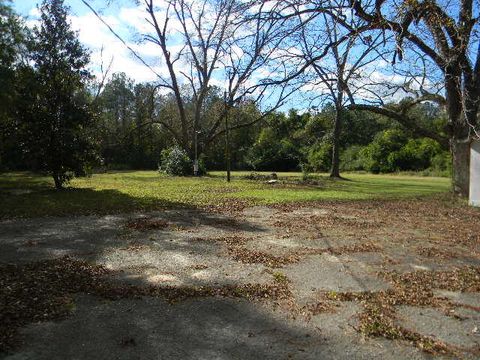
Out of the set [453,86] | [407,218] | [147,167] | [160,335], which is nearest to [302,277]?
[160,335]

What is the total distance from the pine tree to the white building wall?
13165mm

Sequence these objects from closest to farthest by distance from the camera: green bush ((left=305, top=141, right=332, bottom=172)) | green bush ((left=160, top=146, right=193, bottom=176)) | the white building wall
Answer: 1. the white building wall
2. green bush ((left=160, top=146, right=193, bottom=176))
3. green bush ((left=305, top=141, right=332, bottom=172))

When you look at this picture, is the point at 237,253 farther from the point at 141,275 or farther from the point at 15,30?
the point at 15,30

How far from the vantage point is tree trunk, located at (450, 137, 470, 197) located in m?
14.4

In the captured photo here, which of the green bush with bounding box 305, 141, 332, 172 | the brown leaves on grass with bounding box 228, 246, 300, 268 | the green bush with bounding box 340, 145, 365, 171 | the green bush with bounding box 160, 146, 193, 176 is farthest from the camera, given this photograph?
the green bush with bounding box 340, 145, 365, 171

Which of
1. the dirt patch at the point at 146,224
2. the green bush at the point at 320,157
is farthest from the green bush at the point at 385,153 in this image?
the dirt patch at the point at 146,224

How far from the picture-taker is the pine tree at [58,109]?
16422mm

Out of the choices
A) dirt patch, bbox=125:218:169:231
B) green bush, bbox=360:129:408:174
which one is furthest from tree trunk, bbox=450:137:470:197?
green bush, bbox=360:129:408:174

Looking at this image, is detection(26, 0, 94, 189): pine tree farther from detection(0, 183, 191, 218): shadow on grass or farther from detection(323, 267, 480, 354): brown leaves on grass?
detection(323, 267, 480, 354): brown leaves on grass

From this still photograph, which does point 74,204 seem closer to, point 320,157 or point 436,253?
point 436,253

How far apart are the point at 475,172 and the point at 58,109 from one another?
1407cm

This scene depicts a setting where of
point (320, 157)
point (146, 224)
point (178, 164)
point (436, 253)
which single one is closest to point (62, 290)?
point (146, 224)

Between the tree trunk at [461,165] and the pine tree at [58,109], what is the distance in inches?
510

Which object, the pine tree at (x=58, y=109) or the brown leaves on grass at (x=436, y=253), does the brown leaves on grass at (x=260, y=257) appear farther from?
the pine tree at (x=58, y=109)
